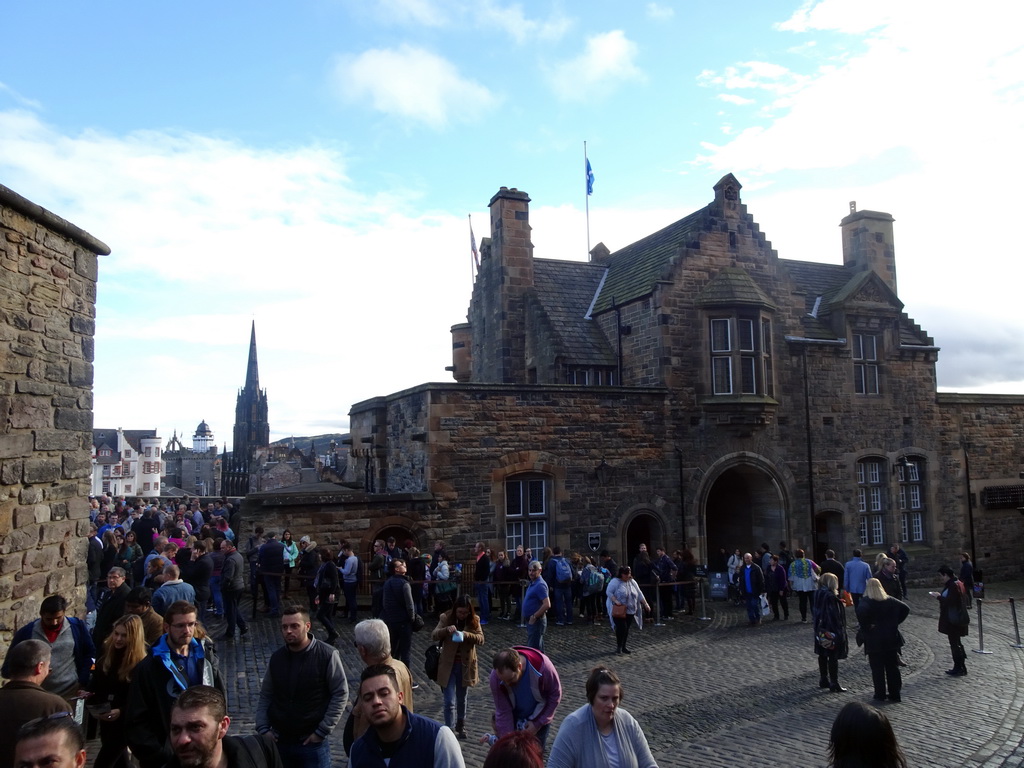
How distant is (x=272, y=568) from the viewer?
46.0 ft

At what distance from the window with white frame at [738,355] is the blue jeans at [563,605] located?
7411mm

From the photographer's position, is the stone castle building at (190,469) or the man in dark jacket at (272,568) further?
the stone castle building at (190,469)

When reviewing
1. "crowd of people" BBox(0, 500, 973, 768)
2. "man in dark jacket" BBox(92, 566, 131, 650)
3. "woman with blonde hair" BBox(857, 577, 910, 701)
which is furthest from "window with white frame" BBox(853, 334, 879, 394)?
"man in dark jacket" BBox(92, 566, 131, 650)

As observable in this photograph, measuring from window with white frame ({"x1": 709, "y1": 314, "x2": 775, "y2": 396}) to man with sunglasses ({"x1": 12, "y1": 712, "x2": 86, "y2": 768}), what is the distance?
17.9 m

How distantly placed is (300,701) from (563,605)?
34.4ft

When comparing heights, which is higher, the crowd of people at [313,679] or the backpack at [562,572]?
the crowd of people at [313,679]

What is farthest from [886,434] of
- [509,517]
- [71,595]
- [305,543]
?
[71,595]

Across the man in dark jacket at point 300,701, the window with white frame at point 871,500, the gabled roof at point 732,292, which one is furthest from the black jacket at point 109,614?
the window with white frame at point 871,500

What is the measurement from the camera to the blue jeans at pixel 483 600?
48.7 ft

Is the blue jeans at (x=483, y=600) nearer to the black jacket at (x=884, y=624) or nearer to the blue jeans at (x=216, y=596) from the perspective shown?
the blue jeans at (x=216, y=596)

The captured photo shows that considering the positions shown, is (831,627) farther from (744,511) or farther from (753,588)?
(744,511)

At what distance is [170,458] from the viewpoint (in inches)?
4646

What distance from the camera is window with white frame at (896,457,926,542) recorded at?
22.6 metres

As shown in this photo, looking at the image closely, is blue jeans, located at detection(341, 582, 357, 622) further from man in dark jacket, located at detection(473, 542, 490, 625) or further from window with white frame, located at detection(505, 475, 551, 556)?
window with white frame, located at detection(505, 475, 551, 556)
